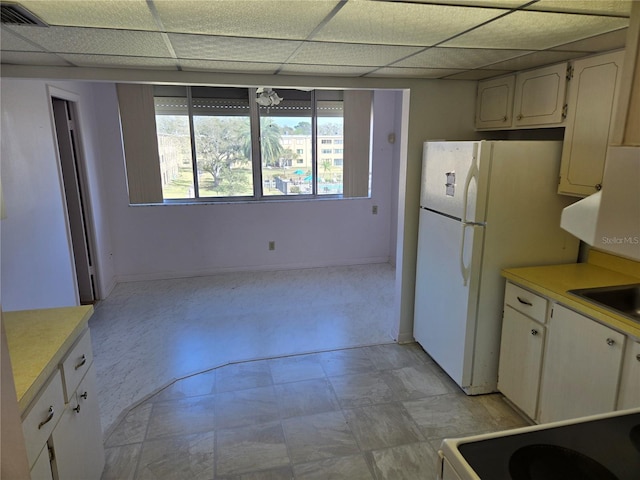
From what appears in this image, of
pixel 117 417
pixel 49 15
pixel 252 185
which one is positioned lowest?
pixel 117 417

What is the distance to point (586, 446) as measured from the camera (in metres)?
1.14

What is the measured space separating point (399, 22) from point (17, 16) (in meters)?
1.49

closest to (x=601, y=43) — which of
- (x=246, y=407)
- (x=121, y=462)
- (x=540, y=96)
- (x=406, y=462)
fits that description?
(x=540, y=96)

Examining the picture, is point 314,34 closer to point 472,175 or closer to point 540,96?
point 472,175

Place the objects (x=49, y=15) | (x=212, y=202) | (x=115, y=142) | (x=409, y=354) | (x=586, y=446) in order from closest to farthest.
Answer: (x=586, y=446) → (x=49, y=15) → (x=409, y=354) → (x=115, y=142) → (x=212, y=202)

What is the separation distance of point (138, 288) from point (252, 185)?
6.37ft

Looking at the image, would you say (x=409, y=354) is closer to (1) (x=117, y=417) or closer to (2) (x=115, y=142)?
(1) (x=117, y=417)

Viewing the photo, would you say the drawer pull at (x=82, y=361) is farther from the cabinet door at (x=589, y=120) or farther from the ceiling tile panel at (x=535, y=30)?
the cabinet door at (x=589, y=120)

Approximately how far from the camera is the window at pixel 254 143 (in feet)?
16.7

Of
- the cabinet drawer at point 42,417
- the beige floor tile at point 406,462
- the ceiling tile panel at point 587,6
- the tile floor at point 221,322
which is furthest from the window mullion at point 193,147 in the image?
the ceiling tile panel at point 587,6

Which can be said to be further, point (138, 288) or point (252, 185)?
point (252, 185)

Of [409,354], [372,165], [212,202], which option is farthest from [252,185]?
[409,354]

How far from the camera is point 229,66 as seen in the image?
2625mm

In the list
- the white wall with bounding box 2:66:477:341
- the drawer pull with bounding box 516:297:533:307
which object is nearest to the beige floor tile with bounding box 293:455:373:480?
the drawer pull with bounding box 516:297:533:307
